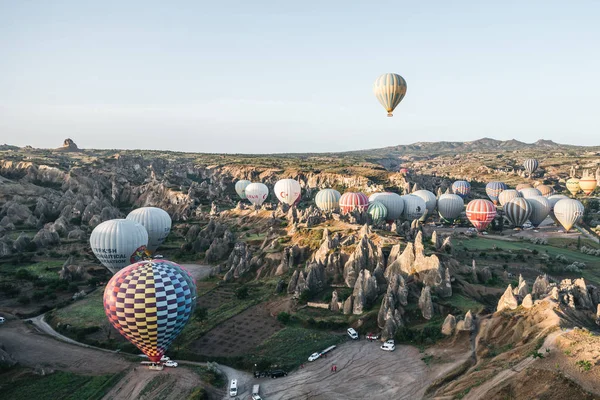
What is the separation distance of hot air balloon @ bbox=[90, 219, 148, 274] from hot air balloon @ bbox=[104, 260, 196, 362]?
27.9 metres

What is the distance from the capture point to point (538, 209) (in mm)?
106812

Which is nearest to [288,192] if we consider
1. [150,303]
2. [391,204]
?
[391,204]

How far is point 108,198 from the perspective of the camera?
464ft

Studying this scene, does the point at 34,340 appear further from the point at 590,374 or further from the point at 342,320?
the point at 590,374

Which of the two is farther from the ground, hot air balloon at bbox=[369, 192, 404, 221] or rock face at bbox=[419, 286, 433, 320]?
hot air balloon at bbox=[369, 192, 404, 221]

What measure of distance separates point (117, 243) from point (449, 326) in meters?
49.3

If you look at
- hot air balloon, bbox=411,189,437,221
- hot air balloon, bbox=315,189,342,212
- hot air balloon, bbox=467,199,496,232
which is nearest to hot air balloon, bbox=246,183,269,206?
hot air balloon, bbox=315,189,342,212

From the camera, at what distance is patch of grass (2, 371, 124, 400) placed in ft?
119

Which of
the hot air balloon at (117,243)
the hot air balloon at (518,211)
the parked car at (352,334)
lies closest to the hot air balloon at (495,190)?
the hot air balloon at (518,211)

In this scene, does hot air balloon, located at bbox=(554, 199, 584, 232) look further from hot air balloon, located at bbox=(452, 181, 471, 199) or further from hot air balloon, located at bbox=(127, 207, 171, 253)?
hot air balloon, located at bbox=(127, 207, 171, 253)

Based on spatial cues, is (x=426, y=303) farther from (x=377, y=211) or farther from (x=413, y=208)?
(x=413, y=208)

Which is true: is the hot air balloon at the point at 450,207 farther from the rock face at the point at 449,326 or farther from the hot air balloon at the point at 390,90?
the rock face at the point at 449,326

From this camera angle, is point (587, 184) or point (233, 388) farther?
point (587, 184)

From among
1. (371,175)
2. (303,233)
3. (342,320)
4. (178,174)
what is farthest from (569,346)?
(178,174)
